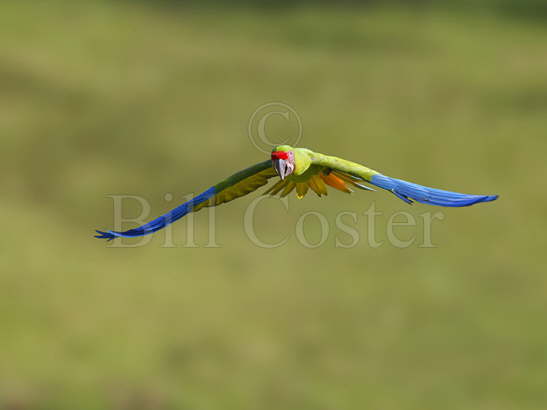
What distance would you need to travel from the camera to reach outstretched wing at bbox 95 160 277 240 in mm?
11633

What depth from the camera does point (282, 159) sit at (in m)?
10.5

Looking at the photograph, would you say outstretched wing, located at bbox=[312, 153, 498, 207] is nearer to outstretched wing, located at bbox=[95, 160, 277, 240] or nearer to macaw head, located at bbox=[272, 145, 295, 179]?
macaw head, located at bbox=[272, 145, 295, 179]

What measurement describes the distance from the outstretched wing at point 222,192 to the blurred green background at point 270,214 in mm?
17407

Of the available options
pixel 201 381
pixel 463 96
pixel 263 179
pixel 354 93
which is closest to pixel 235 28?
pixel 354 93

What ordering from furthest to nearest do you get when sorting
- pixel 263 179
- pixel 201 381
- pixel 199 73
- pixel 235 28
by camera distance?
pixel 235 28 < pixel 199 73 < pixel 201 381 < pixel 263 179

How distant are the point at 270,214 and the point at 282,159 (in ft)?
86.3

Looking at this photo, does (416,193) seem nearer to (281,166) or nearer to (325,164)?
(325,164)

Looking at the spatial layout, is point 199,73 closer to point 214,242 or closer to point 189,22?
point 189,22

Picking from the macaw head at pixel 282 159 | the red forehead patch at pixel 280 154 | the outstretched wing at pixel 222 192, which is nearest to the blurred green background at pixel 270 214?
the outstretched wing at pixel 222 192

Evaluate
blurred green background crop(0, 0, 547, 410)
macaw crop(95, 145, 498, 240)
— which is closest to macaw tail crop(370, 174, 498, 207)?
macaw crop(95, 145, 498, 240)

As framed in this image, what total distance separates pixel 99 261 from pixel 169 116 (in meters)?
9.32

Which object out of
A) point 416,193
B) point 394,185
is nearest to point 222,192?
point 394,185

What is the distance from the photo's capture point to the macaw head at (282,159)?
34.4 ft

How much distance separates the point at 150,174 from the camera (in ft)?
128
